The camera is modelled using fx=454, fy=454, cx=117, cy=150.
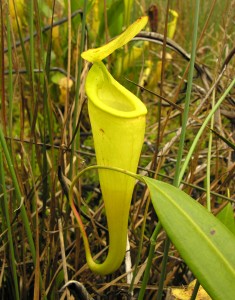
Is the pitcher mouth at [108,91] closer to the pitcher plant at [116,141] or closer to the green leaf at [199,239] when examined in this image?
the pitcher plant at [116,141]

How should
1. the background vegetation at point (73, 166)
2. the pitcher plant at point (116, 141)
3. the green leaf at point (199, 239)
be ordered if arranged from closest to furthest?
the green leaf at point (199, 239)
the pitcher plant at point (116, 141)
the background vegetation at point (73, 166)

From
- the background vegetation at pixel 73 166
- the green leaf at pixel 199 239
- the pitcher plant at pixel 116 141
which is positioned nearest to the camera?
the green leaf at pixel 199 239

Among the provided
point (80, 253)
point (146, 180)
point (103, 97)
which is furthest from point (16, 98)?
point (146, 180)

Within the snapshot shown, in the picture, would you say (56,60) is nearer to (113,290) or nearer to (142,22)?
(113,290)

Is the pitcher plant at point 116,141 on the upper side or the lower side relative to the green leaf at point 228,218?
upper

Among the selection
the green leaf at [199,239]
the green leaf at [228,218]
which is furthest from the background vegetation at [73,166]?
the green leaf at [199,239]

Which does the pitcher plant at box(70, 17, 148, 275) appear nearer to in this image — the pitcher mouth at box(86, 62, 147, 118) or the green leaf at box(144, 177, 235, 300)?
the pitcher mouth at box(86, 62, 147, 118)

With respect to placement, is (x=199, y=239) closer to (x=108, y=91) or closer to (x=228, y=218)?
(x=228, y=218)

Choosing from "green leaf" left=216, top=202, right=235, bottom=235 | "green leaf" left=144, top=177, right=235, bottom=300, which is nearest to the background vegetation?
"green leaf" left=216, top=202, right=235, bottom=235

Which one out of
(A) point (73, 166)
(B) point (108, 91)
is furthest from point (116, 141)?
(A) point (73, 166)
